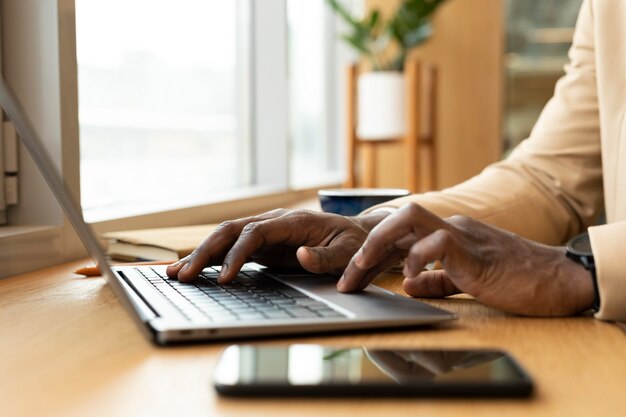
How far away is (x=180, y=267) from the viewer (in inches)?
38.6

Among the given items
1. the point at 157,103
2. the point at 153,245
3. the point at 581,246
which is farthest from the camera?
the point at 157,103

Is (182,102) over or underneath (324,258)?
over

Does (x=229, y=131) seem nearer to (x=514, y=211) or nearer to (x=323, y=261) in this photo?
(x=514, y=211)

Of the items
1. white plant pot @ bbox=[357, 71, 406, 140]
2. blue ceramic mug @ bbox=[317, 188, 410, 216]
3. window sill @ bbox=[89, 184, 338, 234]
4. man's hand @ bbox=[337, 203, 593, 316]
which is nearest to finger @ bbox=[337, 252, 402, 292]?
man's hand @ bbox=[337, 203, 593, 316]

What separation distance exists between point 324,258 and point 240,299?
0.15 m

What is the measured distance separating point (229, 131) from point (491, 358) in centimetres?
232

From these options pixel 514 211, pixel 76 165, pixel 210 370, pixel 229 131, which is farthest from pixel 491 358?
pixel 229 131

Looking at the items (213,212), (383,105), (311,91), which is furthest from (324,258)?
(311,91)

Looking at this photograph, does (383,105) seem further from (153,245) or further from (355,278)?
(355,278)

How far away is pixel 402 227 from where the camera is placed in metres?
0.80

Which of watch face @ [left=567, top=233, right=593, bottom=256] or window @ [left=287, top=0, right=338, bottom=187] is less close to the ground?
window @ [left=287, top=0, right=338, bottom=187]

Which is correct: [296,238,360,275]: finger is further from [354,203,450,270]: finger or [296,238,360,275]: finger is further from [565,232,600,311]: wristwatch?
[565,232,600,311]: wristwatch

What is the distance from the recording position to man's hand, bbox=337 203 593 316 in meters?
0.80

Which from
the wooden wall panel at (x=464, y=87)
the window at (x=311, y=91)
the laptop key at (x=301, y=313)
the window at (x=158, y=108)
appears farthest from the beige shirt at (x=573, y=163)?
the wooden wall panel at (x=464, y=87)
